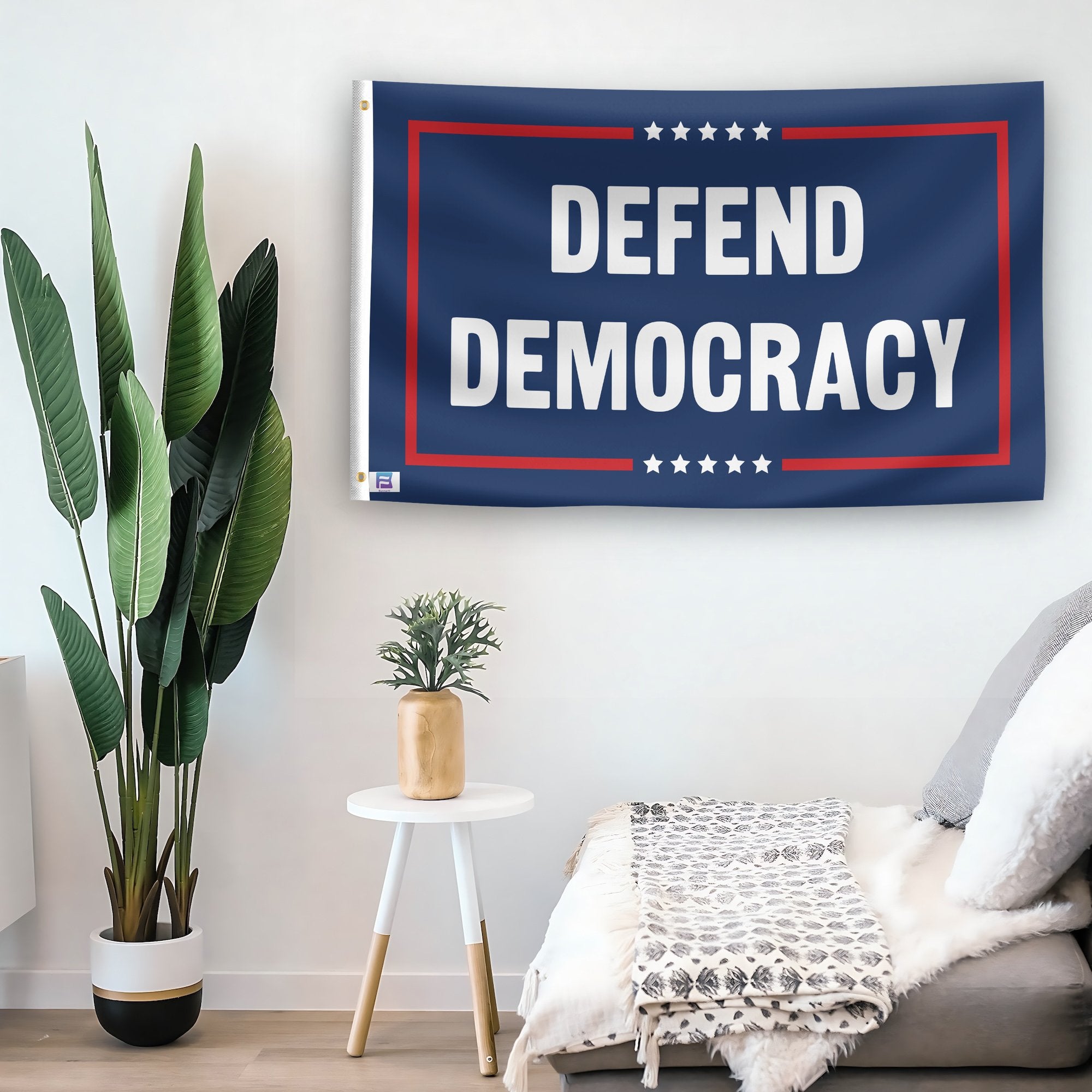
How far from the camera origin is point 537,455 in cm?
226

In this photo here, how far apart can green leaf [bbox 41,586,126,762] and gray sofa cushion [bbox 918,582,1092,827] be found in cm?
151

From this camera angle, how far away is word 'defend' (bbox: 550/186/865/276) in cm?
224

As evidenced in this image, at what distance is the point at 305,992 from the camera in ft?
7.40

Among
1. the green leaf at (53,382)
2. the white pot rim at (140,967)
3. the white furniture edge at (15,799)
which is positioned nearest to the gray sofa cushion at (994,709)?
the white pot rim at (140,967)

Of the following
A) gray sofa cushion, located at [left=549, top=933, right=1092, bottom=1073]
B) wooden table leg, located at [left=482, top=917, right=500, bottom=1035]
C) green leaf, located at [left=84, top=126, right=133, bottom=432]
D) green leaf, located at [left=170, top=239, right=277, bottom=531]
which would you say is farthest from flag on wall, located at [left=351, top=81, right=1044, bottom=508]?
gray sofa cushion, located at [left=549, top=933, right=1092, bottom=1073]

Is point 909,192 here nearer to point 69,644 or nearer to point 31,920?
point 69,644

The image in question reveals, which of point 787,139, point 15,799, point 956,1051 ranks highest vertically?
point 787,139

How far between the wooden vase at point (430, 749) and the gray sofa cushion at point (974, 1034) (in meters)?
0.68

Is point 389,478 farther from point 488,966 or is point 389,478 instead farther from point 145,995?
point 145,995

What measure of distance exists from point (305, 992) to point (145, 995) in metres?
0.37

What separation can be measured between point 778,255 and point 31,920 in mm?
2143

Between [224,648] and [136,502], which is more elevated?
[136,502]

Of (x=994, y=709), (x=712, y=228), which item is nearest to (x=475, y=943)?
(x=994, y=709)

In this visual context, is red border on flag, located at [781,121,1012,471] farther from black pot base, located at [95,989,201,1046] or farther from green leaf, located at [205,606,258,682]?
black pot base, located at [95,989,201,1046]
